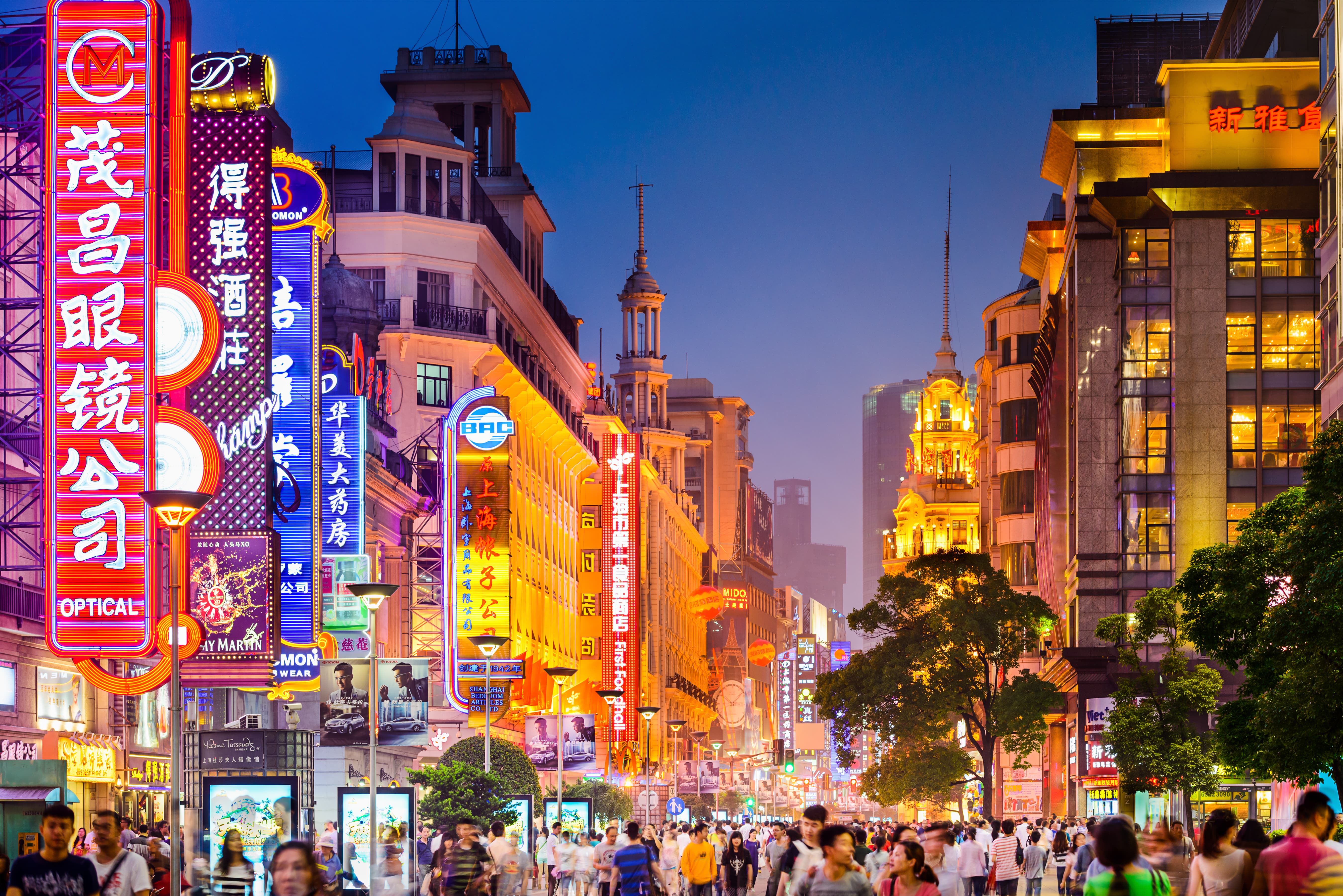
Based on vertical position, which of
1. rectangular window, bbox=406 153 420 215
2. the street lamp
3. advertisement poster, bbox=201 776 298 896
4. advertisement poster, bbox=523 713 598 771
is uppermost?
rectangular window, bbox=406 153 420 215

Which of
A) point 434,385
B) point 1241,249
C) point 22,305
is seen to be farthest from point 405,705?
point 1241,249

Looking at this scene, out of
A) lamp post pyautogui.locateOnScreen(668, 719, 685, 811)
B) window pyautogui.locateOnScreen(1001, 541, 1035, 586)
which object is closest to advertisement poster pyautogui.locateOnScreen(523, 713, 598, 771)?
lamp post pyautogui.locateOnScreen(668, 719, 685, 811)

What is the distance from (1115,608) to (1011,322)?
31278 millimetres

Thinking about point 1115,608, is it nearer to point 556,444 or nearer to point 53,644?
point 556,444

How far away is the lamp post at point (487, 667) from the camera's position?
134ft

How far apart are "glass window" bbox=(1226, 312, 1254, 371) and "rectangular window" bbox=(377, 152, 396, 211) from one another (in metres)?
32.3

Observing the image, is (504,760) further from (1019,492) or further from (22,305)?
(1019,492)

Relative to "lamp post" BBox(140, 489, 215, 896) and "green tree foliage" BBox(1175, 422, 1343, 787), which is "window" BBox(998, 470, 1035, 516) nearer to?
"green tree foliage" BBox(1175, 422, 1343, 787)

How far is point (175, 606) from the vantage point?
2134 cm

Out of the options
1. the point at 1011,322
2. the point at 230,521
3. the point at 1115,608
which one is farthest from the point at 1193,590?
the point at 1011,322

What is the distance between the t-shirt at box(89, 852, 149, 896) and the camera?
1439 cm

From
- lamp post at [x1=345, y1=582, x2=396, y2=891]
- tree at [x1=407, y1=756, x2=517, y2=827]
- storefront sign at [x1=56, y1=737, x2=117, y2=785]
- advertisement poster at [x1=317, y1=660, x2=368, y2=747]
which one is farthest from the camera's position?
advertisement poster at [x1=317, y1=660, x2=368, y2=747]

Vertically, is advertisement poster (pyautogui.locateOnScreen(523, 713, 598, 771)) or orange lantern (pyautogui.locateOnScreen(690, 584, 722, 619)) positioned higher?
orange lantern (pyautogui.locateOnScreen(690, 584, 722, 619))

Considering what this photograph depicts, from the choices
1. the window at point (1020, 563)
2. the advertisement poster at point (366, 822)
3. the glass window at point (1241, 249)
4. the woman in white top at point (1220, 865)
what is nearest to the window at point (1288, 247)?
the glass window at point (1241, 249)
